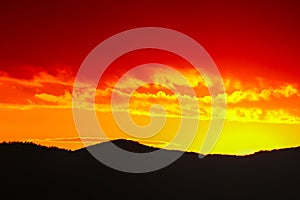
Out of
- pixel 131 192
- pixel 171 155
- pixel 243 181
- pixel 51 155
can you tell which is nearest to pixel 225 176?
pixel 243 181

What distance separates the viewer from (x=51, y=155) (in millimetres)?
100062

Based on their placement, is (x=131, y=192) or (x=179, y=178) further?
(x=179, y=178)

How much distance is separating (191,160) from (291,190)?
32344 mm

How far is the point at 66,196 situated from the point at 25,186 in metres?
6.58

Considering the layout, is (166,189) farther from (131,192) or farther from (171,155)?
(171,155)

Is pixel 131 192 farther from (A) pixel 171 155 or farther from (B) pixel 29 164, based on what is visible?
(A) pixel 171 155

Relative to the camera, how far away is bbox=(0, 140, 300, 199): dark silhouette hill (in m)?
81.2

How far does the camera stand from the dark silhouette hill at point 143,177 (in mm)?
81188

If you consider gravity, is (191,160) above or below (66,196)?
above

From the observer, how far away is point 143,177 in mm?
106688

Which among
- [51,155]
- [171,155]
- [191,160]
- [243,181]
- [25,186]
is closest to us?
[25,186]

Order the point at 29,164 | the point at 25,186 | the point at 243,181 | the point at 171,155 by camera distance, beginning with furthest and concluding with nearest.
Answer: the point at 171,155
the point at 243,181
the point at 29,164
the point at 25,186

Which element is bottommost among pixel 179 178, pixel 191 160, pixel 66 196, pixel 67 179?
pixel 66 196

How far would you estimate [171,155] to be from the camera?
147m
